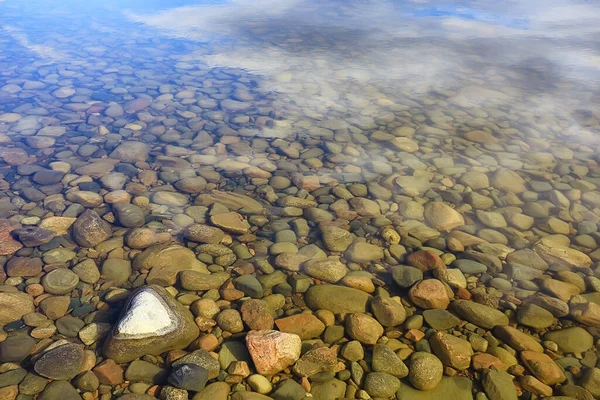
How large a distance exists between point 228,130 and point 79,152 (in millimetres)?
1912

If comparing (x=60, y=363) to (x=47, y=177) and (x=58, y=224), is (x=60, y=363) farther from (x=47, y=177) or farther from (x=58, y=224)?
(x=47, y=177)

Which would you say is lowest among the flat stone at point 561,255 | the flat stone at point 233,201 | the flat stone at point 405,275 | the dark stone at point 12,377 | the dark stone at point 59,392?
the flat stone at point 561,255

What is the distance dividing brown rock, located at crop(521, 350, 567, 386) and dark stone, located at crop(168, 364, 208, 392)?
2060 mm

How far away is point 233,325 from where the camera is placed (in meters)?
2.98

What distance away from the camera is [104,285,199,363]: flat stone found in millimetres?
2717

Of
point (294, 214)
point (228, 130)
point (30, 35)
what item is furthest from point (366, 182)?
point (30, 35)

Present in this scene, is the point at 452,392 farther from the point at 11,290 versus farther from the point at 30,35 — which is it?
the point at 30,35

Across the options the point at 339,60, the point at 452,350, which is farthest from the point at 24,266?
the point at 339,60

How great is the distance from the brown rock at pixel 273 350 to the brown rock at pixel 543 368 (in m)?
1.48

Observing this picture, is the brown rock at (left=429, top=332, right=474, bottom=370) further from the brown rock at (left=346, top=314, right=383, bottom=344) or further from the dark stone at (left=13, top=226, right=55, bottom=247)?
the dark stone at (left=13, top=226, right=55, bottom=247)

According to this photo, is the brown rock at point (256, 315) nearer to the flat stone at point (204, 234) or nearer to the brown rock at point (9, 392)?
the flat stone at point (204, 234)

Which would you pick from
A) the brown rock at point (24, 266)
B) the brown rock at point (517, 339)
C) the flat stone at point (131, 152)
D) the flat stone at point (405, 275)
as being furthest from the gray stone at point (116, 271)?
the brown rock at point (517, 339)

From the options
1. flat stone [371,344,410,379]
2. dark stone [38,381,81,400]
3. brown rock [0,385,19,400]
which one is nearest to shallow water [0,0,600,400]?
flat stone [371,344,410,379]

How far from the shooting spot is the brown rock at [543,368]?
2.65m
